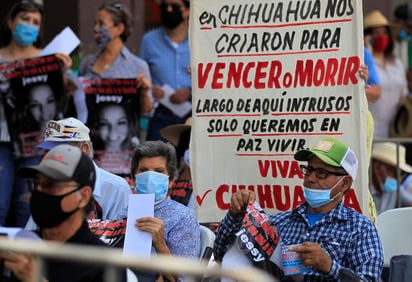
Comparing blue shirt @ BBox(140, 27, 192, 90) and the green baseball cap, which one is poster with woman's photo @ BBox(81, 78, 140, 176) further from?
the green baseball cap

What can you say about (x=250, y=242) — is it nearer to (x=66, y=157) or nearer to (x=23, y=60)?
(x=66, y=157)

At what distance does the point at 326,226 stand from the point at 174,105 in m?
3.73

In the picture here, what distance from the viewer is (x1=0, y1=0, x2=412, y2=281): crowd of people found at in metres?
4.46

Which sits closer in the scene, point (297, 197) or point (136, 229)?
point (136, 229)

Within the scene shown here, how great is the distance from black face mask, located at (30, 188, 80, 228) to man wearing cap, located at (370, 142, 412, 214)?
4815mm

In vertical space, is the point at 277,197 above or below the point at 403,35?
below

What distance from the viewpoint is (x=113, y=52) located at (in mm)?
8883

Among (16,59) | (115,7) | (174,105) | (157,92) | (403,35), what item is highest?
(115,7)

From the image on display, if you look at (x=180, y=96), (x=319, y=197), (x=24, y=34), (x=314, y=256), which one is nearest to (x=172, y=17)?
(x=180, y=96)

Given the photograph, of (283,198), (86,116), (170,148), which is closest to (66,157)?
(170,148)

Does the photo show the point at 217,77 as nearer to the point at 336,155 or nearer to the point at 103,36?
the point at 336,155

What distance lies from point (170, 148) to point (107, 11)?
305cm

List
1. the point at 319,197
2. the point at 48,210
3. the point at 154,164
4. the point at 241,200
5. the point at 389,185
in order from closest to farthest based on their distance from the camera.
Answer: the point at 48,210 → the point at 241,200 → the point at 319,197 → the point at 154,164 → the point at 389,185

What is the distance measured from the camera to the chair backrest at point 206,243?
564 cm
